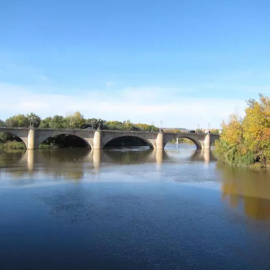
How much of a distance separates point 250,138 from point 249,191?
1263 cm

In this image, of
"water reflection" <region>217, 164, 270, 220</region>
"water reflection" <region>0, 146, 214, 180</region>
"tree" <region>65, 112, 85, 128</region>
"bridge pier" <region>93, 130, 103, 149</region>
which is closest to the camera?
"water reflection" <region>217, 164, 270, 220</region>

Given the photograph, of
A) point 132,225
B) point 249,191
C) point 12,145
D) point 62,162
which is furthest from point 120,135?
point 132,225

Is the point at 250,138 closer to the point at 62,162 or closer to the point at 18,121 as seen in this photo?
the point at 62,162

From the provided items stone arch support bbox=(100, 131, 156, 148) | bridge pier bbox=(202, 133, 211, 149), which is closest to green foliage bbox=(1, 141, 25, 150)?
stone arch support bbox=(100, 131, 156, 148)

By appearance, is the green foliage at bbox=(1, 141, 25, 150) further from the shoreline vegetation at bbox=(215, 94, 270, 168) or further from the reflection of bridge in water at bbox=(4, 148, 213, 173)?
the shoreline vegetation at bbox=(215, 94, 270, 168)

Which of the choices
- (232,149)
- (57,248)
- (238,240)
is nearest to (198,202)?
(238,240)

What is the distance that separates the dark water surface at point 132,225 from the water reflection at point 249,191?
0.06 metres

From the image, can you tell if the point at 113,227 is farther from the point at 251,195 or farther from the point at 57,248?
the point at 251,195

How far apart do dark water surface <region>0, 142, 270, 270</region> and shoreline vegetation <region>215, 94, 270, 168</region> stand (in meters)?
9.91

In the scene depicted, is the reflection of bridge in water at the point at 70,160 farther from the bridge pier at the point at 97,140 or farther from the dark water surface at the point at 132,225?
the bridge pier at the point at 97,140

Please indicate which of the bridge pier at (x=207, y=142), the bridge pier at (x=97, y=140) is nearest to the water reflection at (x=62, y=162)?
the bridge pier at (x=97, y=140)

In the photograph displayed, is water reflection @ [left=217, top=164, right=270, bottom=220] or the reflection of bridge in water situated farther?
the reflection of bridge in water

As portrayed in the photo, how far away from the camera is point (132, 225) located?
12820 millimetres

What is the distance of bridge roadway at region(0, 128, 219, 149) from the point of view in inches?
2132
